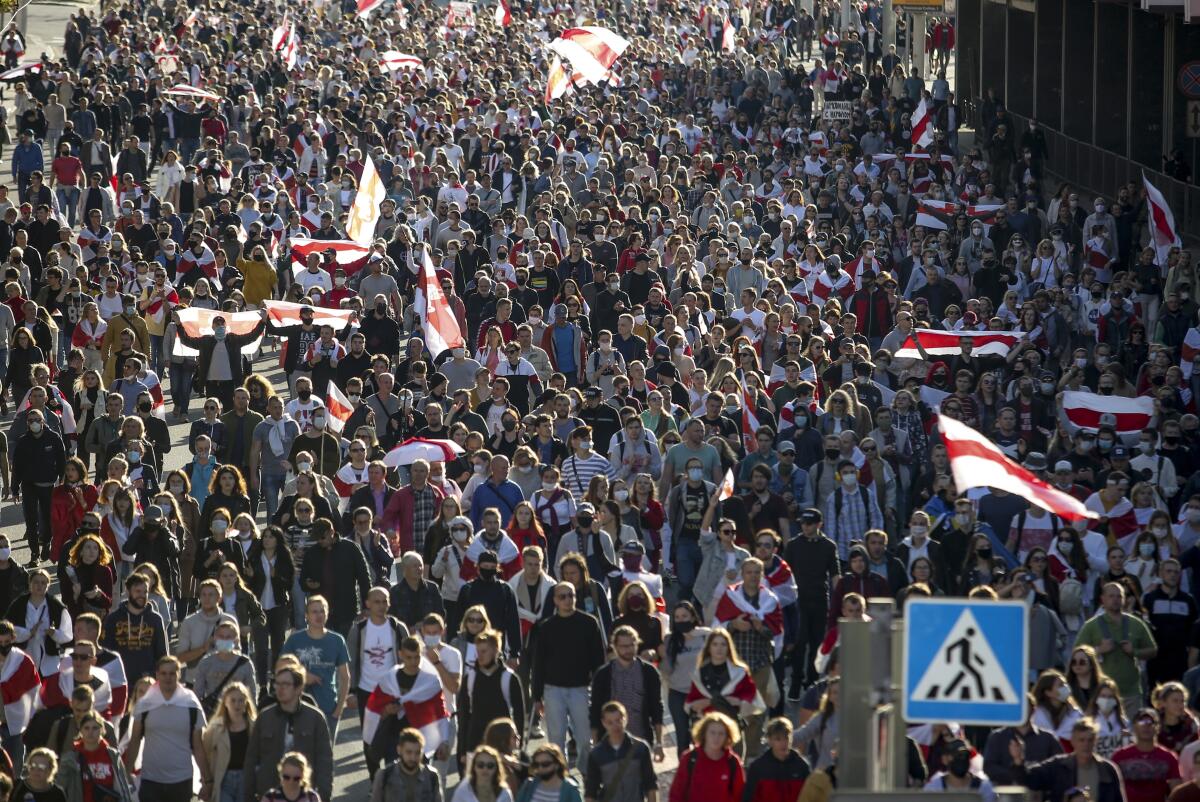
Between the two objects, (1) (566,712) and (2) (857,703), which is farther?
(1) (566,712)

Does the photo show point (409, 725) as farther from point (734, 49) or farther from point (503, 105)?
point (734, 49)

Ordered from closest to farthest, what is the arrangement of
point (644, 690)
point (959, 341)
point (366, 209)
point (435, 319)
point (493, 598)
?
point (644, 690) → point (493, 598) → point (959, 341) → point (435, 319) → point (366, 209)

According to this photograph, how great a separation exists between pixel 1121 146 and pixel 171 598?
2643 centimetres

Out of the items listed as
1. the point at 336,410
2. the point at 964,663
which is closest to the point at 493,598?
the point at 336,410

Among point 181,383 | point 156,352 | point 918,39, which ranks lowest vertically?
point 918,39

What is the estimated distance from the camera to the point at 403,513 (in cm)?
1628

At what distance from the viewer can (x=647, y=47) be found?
177 ft

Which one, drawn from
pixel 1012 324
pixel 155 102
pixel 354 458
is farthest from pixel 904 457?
pixel 155 102

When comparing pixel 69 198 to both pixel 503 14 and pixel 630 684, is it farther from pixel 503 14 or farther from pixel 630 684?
pixel 503 14

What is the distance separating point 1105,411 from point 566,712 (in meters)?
7.02

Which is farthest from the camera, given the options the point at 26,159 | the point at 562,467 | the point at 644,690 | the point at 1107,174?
the point at 1107,174

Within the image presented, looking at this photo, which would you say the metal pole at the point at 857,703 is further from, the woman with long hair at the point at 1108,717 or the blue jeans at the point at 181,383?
the blue jeans at the point at 181,383

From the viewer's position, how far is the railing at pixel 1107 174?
32625mm

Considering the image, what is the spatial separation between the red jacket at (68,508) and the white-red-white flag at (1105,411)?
740 cm
